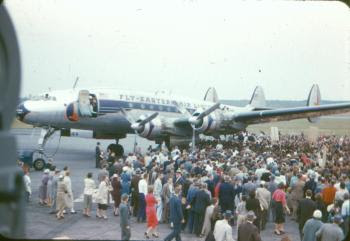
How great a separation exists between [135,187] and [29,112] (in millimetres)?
9359

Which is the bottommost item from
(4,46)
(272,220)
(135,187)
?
(272,220)

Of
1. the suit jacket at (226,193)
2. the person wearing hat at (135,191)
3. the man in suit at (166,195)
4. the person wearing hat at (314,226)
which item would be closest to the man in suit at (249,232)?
the person wearing hat at (314,226)

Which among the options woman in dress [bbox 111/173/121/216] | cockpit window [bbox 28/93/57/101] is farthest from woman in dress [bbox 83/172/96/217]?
cockpit window [bbox 28/93/57/101]

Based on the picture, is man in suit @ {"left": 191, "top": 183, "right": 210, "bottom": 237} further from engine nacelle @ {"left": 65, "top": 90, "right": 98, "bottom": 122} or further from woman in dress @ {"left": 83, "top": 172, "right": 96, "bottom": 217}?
engine nacelle @ {"left": 65, "top": 90, "right": 98, "bottom": 122}

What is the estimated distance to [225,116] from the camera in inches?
971

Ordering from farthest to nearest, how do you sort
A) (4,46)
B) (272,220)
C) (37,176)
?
(37,176) → (272,220) → (4,46)

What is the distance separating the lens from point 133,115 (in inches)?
851

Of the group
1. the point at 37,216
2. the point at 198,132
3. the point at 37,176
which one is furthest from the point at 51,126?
the point at 37,216

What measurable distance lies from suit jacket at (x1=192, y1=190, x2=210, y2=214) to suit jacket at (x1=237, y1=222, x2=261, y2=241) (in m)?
2.25

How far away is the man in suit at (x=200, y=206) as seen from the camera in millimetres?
9969

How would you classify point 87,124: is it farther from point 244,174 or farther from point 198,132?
point 244,174

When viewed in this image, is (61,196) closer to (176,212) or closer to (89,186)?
(89,186)

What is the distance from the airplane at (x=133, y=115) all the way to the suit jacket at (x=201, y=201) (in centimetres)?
922

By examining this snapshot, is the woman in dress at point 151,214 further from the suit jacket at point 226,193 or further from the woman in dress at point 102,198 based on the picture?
the suit jacket at point 226,193
